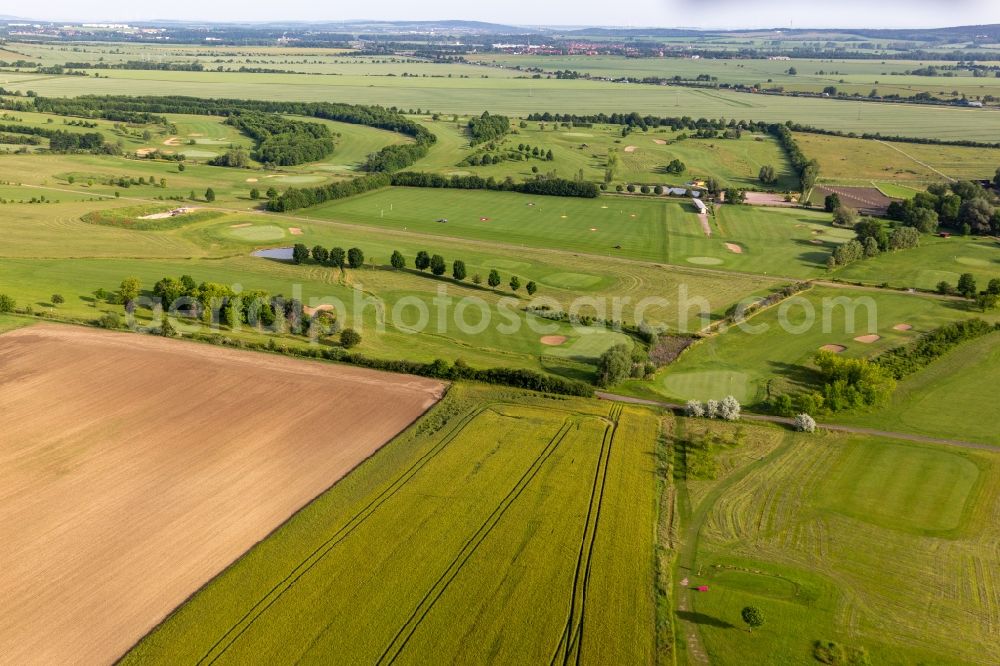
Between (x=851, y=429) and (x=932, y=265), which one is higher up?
(x=932, y=265)

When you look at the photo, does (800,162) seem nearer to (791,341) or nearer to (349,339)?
(791,341)

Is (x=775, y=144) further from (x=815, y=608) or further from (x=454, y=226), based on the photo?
(x=815, y=608)

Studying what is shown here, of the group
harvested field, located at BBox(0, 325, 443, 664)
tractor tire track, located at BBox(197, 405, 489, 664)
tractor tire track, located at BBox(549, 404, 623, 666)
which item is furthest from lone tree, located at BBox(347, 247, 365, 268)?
tractor tire track, located at BBox(549, 404, 623, 666)

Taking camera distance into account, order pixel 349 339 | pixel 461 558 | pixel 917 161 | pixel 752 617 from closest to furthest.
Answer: pixel 752 617, pixel 461 558, pixel 349 339, pixel 917 161

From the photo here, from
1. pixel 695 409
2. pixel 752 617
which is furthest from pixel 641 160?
pixel 752 617

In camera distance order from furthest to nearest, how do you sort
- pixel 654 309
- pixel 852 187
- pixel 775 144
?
pixel 775 144 → pixel 852 187 → pixel 654 309

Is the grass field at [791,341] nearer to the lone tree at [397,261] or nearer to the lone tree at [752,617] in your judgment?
the lone tree at [752,617]

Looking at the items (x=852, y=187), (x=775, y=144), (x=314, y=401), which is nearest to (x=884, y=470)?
(x=314, y=401)
